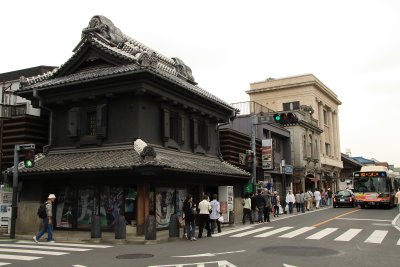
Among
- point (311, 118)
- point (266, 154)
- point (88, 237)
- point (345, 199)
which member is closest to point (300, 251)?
point (88, 237)

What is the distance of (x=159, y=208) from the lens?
18406 millimetres

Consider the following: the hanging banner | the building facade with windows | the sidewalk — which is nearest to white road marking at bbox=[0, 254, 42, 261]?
the sidewalk

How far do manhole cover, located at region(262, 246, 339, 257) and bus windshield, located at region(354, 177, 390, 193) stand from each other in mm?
24246

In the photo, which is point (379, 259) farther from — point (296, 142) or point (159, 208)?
point (296, 142)

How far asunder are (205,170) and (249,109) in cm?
1991

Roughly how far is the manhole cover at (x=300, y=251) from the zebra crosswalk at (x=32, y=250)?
592 cm

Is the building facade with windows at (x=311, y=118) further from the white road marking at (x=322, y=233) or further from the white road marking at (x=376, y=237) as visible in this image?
the white road marking at (x=376, y=237)

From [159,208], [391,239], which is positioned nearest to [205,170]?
[159,208]

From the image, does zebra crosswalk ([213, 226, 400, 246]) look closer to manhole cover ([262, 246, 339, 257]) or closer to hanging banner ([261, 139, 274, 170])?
manhole cover ([262, 246, 339, 257])

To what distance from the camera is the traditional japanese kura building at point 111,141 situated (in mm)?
17156

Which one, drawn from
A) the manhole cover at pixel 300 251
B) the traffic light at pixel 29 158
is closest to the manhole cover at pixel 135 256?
the manhole cover at pixel 300 251

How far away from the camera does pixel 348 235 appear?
16594 mm

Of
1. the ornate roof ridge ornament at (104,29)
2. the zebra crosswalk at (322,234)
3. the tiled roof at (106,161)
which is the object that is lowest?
the zebra crosswalk at (322,234)

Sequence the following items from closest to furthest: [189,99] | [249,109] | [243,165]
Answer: [189,99]
[243,165]
[249,109]
